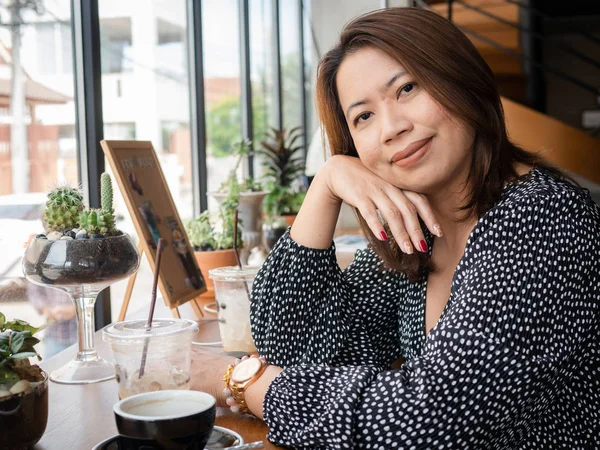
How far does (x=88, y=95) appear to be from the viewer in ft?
6.21

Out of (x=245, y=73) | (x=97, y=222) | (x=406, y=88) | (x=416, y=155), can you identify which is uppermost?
(x=245, y=73)

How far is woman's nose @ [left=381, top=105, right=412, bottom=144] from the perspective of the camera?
3.97 ft

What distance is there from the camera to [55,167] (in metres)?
1.86

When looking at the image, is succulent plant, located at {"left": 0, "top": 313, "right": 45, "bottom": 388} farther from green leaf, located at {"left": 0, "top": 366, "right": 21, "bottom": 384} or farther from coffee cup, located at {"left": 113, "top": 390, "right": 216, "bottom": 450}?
coffee cup, located at {"left": 113, "top": 390, "right": 216, "bottom": 450}

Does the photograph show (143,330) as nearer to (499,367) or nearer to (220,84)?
(499,367)

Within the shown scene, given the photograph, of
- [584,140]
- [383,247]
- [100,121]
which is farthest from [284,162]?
[584,140]

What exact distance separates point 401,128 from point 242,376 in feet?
1.57

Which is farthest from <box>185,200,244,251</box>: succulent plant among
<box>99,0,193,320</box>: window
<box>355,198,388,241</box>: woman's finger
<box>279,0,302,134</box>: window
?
<box>279,0,302,134</box>: window

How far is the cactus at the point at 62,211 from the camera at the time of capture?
1382 mm

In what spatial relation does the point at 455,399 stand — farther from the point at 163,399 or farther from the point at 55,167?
the point at 55,167

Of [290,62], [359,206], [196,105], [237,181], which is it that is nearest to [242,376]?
[359,206]

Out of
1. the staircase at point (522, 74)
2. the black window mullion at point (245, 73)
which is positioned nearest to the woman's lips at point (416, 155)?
the black window mullion at point (245, 73)

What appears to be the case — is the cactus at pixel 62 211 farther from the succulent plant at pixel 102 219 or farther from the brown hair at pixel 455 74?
the brown hair at pixel 455 74

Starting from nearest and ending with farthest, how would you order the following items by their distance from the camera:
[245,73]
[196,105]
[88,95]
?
[88,95]
[196,105]
[245,73]
